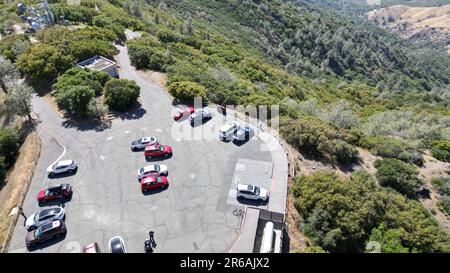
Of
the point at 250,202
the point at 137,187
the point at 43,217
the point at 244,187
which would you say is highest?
the point at 244,187

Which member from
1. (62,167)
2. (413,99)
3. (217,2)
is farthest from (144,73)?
(217,2)

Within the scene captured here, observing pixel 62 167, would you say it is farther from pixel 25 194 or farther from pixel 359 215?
pixel 359 215

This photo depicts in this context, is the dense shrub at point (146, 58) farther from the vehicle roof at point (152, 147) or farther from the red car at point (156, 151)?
the red car at point (156, 151)

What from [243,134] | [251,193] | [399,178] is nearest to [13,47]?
[243,134]

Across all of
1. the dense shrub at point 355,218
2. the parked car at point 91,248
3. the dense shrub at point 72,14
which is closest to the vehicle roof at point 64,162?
the parked car at point 91,248

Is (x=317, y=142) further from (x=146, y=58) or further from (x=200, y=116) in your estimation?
(x=146, y=58)

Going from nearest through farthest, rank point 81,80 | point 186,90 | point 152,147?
point 152,147, point 186,90, point 81,80
